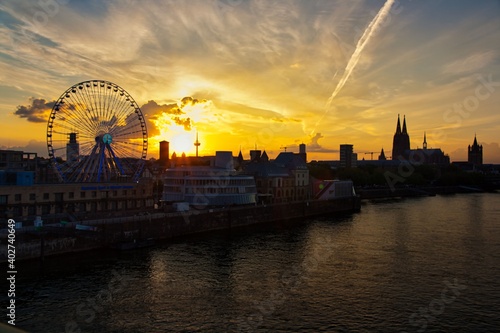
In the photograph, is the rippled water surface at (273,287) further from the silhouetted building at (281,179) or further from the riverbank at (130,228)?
the silhouetted building at (281,179)

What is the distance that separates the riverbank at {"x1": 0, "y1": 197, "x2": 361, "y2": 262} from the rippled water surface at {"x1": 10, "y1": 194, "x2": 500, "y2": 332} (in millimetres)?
2598

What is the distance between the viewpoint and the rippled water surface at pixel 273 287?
106ft

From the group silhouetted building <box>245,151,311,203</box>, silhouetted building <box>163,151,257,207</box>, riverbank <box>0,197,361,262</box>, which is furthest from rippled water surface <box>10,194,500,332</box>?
silhouetted building <box>245,151,311,203</box>

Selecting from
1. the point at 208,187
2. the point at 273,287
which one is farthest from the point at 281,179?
the point at 273,287

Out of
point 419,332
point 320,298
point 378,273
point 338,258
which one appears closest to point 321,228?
point 338,258

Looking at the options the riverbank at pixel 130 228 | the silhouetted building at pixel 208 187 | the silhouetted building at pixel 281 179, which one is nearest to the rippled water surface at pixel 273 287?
the riverbank at pixel 130 228

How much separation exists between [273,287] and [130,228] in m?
30.5

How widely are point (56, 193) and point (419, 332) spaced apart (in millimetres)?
63709

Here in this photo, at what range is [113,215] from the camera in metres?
68.6

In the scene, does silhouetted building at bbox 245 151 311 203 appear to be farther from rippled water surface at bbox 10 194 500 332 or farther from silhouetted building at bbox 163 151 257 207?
rippled water surface at bbox 10 194 500 332

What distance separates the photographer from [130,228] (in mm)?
63938

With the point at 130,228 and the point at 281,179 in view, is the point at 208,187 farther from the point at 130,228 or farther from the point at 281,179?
the point at 281,179

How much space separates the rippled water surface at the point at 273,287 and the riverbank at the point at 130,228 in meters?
2.60

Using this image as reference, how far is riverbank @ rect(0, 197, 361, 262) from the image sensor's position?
51431mm
